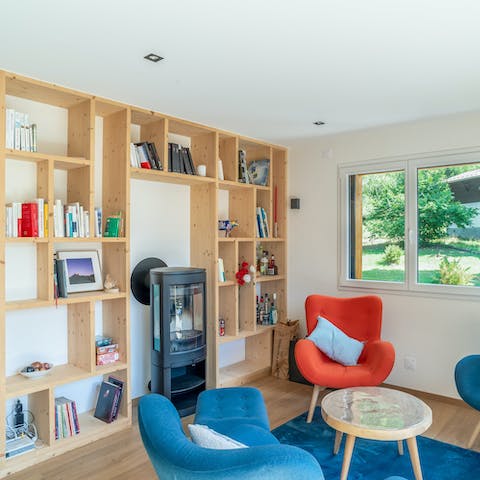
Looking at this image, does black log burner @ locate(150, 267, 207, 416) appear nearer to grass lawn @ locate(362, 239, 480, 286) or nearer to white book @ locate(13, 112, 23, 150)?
white book @ locate(13, 112, 23, 150)

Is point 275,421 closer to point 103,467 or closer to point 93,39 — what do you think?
point 103,467

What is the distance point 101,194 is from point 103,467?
1950 mm

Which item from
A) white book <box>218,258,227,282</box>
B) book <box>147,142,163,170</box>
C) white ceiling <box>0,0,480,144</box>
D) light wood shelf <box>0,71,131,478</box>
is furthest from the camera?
white book <box>218,258,227,282</box>

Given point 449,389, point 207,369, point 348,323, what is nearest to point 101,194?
point 207,369

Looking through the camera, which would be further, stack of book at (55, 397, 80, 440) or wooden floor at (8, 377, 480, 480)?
stack of book at (55, 397, 80, 440)

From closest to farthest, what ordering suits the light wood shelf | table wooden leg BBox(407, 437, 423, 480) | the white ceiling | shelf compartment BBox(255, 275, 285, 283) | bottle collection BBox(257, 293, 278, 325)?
the white ceiling < table wooden leg BBox(407, 437, 423, 480) < the light wood shelf < shelf compartment BBox(255, 275, 285, 283) < bottle collection BBox(257, 293, 278, 325)

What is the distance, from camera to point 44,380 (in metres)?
2.74

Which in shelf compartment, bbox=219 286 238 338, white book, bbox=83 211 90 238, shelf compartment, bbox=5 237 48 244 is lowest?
shelf compartment, bbox=219 286 238 338

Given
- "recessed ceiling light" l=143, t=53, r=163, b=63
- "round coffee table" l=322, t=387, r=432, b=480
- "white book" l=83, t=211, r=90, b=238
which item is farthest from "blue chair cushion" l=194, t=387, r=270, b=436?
"recessed ceiling light" l=143, t=53, r=163, b=63

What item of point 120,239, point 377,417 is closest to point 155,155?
point 120,239

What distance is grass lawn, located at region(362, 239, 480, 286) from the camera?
3551 mm

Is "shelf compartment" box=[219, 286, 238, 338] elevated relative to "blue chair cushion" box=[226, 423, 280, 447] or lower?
elevated

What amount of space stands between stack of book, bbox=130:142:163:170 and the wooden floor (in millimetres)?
2011

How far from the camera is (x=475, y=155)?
3484 millimetres
